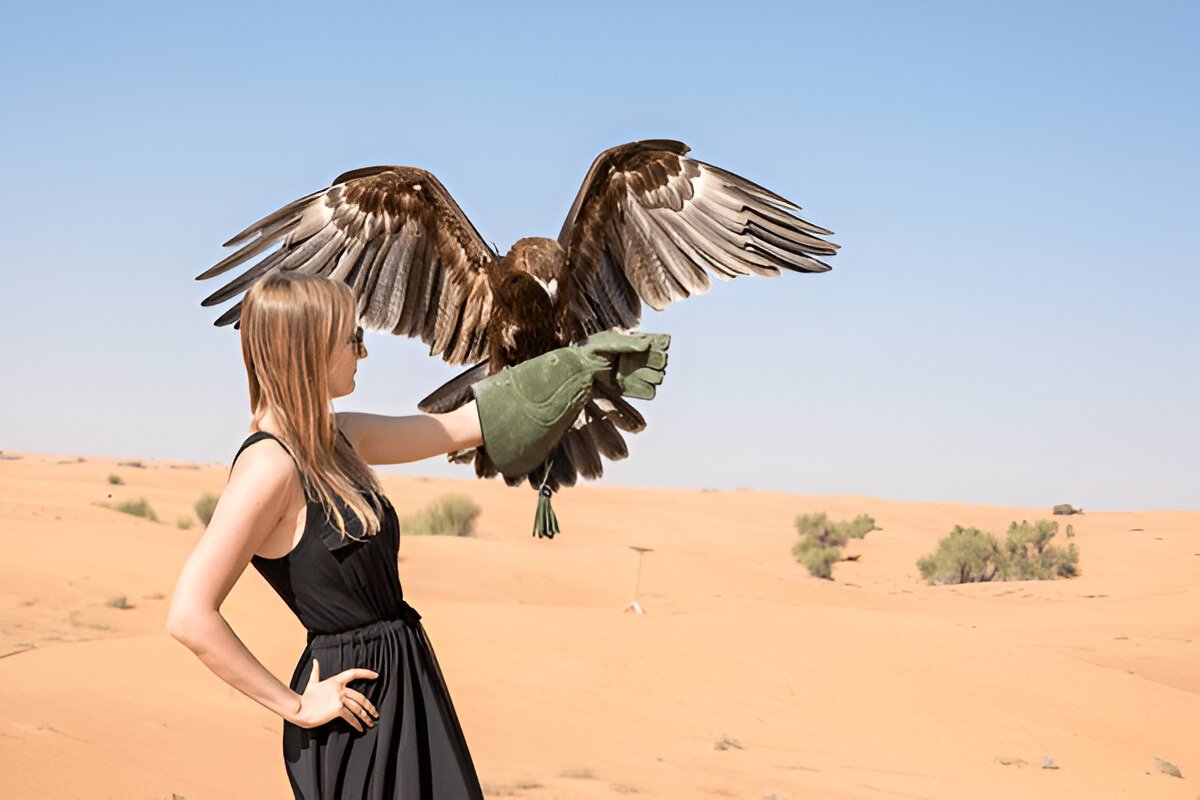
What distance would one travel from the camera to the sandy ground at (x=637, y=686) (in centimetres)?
777

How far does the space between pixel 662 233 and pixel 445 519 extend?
20045 millimetres

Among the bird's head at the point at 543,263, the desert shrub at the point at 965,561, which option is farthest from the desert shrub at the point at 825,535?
the bird's head at the point at 543,263

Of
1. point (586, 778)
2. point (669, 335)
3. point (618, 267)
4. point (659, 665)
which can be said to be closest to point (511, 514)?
point (659, 665)

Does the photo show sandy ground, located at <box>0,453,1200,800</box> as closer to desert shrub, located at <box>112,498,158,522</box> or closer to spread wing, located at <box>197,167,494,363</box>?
desert shrub, located at <box>112,498,158,522</box>

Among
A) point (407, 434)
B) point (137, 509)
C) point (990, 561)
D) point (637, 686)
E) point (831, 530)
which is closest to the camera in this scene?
point (407, 434)

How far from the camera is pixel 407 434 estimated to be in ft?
8.41

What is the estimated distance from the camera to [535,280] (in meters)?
4.91

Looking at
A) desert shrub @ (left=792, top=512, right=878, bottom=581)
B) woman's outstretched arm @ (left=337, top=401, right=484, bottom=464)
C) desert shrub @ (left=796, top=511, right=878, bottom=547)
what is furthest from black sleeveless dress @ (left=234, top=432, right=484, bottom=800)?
desert shrub @ (left=796, top=511, right=878, bottom=547)

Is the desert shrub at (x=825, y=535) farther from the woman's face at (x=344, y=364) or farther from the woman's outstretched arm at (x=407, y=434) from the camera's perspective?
the woman's face at (x=344, y=364)

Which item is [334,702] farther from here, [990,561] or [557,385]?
[990,561]

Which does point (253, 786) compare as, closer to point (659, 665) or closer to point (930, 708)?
point (659, 665)

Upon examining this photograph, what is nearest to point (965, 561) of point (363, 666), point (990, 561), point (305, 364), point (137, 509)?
point (990, 561)

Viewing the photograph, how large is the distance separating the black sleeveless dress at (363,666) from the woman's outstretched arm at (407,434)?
281 mm

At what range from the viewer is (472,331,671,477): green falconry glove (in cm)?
260
